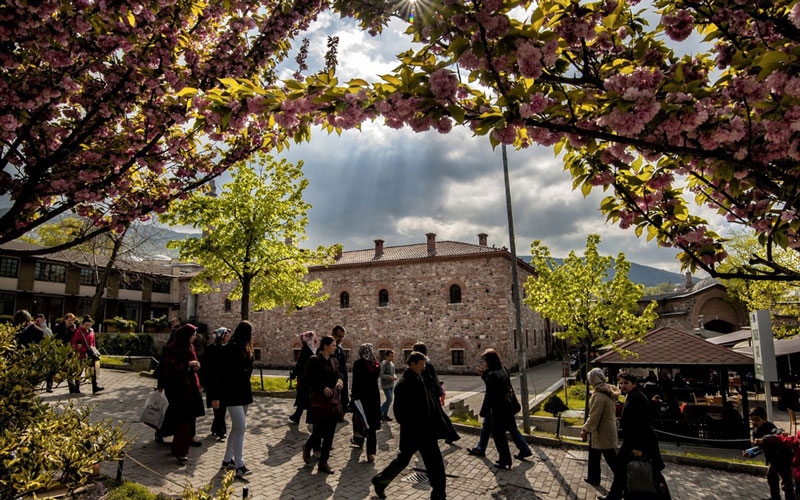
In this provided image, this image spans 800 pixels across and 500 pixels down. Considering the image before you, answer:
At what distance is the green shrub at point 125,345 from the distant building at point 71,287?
137 inches

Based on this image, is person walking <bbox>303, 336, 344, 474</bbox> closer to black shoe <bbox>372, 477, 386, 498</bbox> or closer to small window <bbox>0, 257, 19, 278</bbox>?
black shoe <bbox>372, 477, 386, 498</bbox>

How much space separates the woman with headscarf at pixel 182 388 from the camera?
5.99 meters

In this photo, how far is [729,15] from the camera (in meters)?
2.96

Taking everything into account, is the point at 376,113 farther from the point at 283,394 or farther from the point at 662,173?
the point at 283,394

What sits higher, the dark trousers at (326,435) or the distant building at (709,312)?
the distant building at (709,312)

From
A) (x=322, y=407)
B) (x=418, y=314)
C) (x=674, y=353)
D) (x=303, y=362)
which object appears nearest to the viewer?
(x=322, y=407)

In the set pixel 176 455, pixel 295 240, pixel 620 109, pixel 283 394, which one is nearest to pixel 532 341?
pixel 295 240

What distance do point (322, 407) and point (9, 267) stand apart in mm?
36166

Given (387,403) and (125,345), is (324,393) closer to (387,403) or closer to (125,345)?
(387,403)

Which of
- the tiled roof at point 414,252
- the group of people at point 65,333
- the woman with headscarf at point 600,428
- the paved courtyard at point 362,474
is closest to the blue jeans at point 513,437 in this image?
the paved courtyard at point 362,474

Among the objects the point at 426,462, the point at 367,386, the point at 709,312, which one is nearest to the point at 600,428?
the point at 426,462

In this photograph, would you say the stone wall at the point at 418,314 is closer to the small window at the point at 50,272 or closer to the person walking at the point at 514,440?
the small window at the point at 50,272

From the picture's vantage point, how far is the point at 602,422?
233 inches

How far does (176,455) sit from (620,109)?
6777mm
